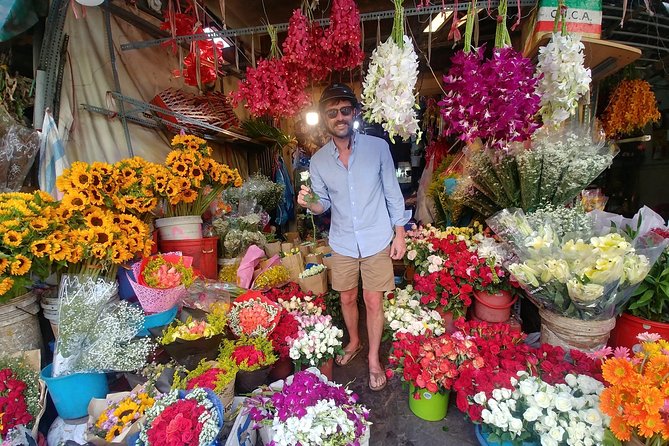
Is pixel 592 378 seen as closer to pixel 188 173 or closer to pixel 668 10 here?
pixel 188 173

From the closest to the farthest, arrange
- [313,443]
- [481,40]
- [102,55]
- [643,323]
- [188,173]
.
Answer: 1. [313,443]
2. [643,323]
3. [188,173]
4. [102,55]
5. [481,40]

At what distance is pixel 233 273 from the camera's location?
10.6 ft

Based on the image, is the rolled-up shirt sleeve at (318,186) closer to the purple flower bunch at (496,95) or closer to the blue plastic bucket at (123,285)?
the purple flower bunch at (496,95)

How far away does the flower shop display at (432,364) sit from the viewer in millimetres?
1979

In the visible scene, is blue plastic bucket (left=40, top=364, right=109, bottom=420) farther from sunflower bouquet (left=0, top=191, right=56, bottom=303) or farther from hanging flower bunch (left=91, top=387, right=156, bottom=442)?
sunflower bouquet (left=0, top=191, right=56, bottom=303)

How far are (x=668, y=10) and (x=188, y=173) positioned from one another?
504 cm

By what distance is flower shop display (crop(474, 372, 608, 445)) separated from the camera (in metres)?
1.48

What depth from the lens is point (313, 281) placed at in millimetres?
3080

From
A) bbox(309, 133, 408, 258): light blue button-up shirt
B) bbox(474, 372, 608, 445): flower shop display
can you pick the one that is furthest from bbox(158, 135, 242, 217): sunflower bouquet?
bbox(474, 372, 608, 445): flower shop display

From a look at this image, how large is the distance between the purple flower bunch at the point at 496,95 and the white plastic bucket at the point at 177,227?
2300 millimetres

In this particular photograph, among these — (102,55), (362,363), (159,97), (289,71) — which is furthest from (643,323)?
(102,55)

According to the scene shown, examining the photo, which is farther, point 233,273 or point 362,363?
point 233,273

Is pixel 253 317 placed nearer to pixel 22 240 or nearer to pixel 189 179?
pixel 189 179

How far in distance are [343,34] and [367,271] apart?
1.91 metres
